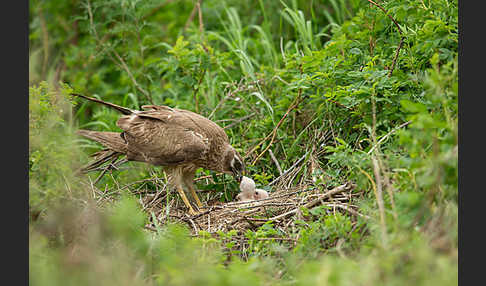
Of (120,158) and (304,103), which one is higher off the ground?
(304,103)

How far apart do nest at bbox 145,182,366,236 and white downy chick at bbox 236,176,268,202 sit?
0.38 feet

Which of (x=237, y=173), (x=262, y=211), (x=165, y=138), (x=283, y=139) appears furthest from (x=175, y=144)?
(x=283, y=139)

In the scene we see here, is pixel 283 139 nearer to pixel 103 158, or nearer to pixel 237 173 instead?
pixel 237 173

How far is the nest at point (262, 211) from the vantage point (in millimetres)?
→ 4277

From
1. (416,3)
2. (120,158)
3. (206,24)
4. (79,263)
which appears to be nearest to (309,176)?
(416,3)

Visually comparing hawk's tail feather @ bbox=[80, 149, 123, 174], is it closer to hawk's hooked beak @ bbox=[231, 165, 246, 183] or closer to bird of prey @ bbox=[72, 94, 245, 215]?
bird of prey @ bbox=[72, 94, 245, 215]

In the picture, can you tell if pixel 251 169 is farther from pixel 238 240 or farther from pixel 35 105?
pixel 35 105

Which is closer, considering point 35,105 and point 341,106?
point 35,105

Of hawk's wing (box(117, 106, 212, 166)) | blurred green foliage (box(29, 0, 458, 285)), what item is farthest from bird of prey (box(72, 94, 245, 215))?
blurred green foliage (box(29, 0, 458, 285))

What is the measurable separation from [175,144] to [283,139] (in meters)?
1.24

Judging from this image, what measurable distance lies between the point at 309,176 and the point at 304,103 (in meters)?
0.94

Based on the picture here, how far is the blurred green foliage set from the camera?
2906 mm

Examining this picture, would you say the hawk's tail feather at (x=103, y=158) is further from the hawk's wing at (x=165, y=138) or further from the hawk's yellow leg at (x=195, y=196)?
the hawk's yellow leg at (x=195, y=196)

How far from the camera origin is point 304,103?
5691 millimetres
